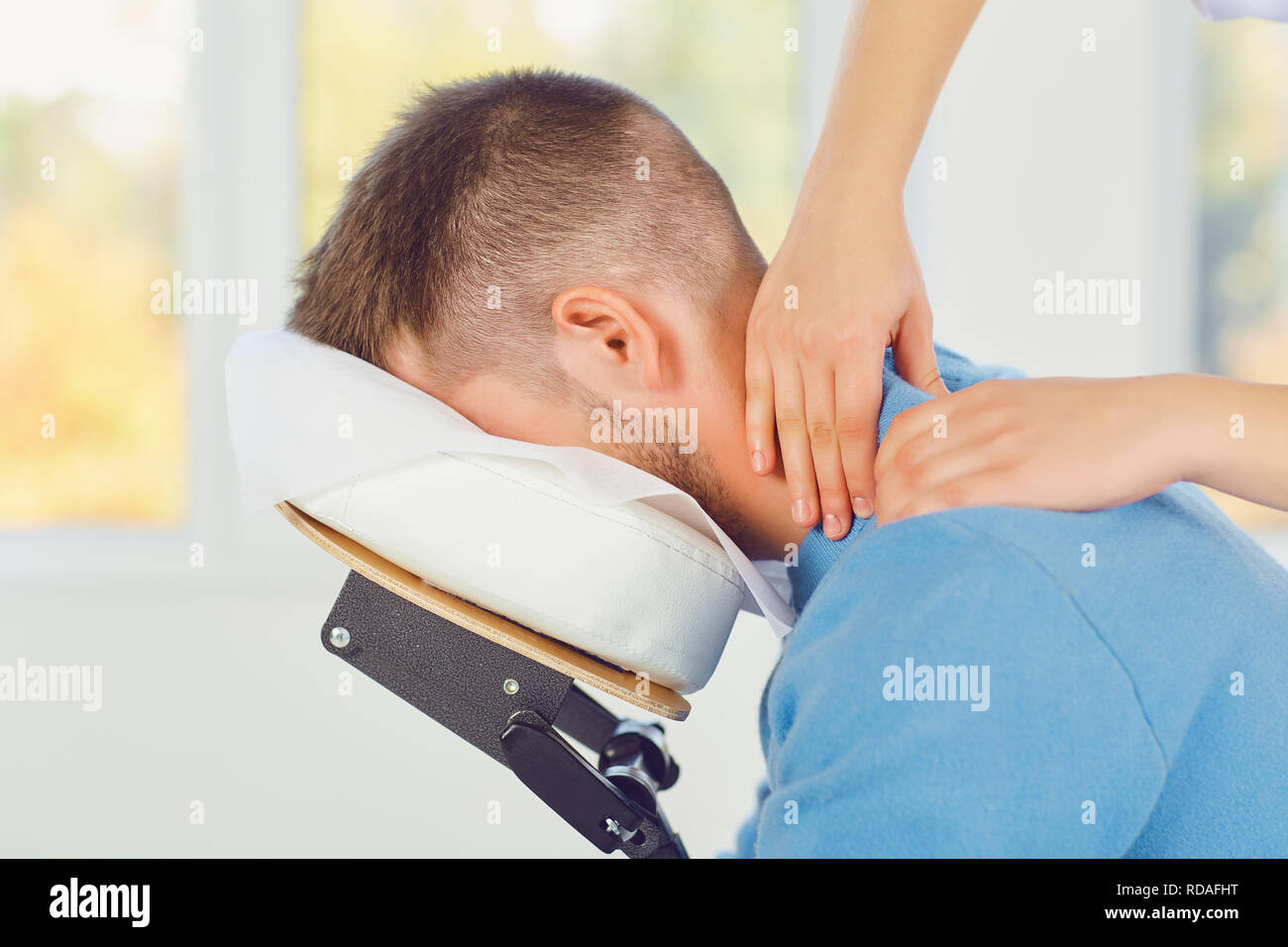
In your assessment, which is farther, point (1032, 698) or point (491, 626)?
point (491, 626)

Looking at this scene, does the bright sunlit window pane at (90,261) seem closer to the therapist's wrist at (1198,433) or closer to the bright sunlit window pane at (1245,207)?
the therapist's wrist at (1198,433)

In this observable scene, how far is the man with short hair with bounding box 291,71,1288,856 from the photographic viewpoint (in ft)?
1.98

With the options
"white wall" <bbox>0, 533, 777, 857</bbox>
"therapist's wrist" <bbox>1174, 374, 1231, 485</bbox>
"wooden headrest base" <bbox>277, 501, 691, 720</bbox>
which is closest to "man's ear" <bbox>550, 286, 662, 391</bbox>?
"wooden headrest base" <bbox>277, 501, 691, 720</bbox>

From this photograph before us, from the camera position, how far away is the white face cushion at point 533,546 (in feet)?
2.52

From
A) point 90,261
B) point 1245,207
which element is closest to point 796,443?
point 90,261

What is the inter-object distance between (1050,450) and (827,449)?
19 cm

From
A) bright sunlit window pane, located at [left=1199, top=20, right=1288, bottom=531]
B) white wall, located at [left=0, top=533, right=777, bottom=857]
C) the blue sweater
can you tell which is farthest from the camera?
bright sunlit window pane, located at [left=1199, top=20, right=1288, bottom=531]

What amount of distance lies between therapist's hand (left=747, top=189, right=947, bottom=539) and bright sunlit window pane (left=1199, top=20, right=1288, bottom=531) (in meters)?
2.24

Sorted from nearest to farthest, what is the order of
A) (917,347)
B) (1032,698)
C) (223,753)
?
(1032,698), (917,347), (223,753)

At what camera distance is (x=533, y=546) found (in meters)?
0.77

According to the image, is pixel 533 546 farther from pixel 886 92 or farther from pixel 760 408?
pixel 886 92

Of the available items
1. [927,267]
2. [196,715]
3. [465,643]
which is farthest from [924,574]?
[196,715]

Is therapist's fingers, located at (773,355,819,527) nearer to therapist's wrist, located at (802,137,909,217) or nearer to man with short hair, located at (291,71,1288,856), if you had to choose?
man with short hair, located at (291,71,1288,856)
